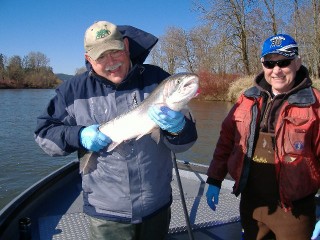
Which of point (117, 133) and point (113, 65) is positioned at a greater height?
point (113, 65)

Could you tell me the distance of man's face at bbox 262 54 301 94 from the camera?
8.59 feet

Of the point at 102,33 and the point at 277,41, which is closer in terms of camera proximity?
the point at 102,33

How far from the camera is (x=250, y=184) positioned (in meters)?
2.82

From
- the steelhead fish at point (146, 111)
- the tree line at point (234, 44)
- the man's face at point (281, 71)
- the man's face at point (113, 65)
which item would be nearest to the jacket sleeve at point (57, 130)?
the steelhead fish at point (146, 111)

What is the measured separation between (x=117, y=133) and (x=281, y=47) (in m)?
1.44

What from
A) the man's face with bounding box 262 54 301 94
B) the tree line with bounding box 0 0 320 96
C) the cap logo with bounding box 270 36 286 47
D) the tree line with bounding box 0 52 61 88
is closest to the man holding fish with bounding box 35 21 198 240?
the man's face with bounding box 262 54 301 94

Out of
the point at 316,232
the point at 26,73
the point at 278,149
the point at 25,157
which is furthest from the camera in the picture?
the point at 26,73

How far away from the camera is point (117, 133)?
2459 mm

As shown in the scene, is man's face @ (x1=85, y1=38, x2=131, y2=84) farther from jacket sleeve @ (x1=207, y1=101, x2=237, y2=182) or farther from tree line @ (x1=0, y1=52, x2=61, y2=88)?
tree line @ (x1=0, y1=52, x2=61, y2=88)

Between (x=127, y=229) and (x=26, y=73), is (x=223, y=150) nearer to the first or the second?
(x=127, y=229)

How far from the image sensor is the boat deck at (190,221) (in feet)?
12.2

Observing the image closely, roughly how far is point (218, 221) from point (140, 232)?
1823 millimetres

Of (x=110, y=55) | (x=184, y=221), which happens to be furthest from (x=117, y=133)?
(x=184, y=221)

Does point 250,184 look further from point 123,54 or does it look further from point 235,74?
point 235,74
